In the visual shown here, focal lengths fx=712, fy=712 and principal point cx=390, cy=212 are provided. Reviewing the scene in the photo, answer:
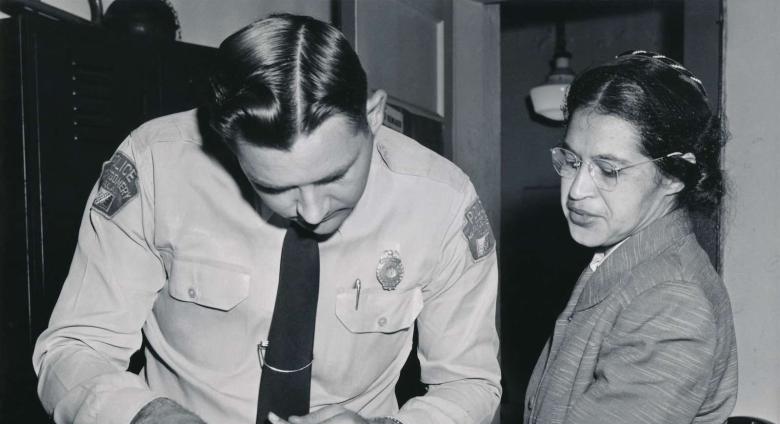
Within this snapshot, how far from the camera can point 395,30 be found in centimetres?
268

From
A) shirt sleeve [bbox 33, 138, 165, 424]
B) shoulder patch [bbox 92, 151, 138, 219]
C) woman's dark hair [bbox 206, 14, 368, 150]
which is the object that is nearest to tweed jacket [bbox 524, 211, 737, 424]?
woman's dark hair [bbox 206, 14, 368, 150]

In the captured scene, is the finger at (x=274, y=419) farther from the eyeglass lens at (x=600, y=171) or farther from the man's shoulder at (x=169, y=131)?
the eyeglass lens at (x=600, y=171)

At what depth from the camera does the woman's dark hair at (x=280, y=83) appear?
1.19 m

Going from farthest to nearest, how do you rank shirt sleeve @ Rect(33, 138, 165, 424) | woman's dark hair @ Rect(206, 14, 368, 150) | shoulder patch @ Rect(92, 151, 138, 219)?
1. shoulder patch @ Rect(92, 151, 138, 219)
2. shirt sleeve @ Rect(33, 138, 165, 424)
3. woman's dark hair @ Rect(206, 14, 368, 150)

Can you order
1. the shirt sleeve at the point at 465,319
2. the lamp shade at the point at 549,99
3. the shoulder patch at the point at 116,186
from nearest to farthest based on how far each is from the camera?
1. the shoulder patch at the point at 116,186
2. the shirt sleeve at the point at 465,319
3. the lamp shade at the point at 549,99

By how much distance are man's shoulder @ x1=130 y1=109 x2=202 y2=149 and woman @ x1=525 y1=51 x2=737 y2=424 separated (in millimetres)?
802

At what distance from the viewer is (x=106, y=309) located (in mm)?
1386

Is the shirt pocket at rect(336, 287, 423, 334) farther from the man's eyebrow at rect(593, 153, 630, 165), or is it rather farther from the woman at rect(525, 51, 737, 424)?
the man's eyebrow at rect(593, 153, 630, 165)

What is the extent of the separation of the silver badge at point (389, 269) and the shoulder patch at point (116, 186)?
531mm

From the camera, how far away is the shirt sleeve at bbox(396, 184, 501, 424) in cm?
151

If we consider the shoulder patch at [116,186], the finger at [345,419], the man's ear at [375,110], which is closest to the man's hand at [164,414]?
the finger at [345,419]

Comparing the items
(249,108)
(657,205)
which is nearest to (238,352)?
(249,108)

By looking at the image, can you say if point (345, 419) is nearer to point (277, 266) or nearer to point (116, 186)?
point (277, 266)

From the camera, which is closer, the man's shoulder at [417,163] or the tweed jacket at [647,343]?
the tweed jacket at [647,343]
